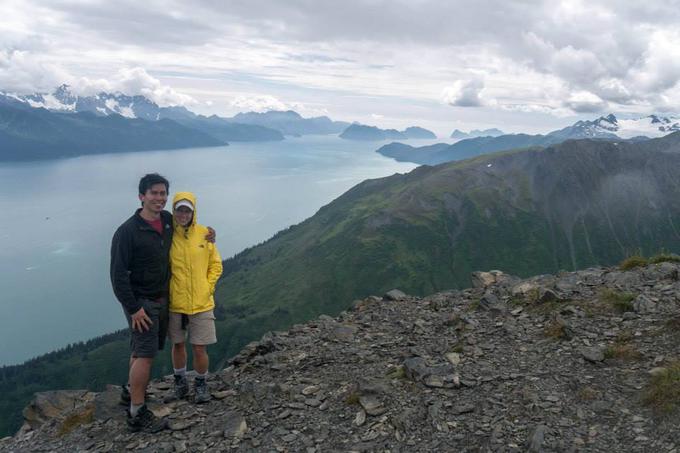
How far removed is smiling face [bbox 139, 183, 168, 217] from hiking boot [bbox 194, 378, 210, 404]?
4.35 meters

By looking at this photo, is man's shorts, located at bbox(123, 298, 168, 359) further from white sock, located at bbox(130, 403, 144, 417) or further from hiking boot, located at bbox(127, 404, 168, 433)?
hiking boot, located at bbox(127, 404, 168, 433)

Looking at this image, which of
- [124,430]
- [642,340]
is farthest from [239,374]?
[642,340]

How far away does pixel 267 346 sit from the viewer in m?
15.3

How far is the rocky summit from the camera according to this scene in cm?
884

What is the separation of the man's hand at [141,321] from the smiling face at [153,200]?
2037 millimetres

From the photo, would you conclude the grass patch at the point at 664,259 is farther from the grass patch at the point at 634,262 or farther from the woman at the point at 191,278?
the woman at the point at 191,278

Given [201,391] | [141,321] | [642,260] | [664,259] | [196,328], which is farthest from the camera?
[642,260]

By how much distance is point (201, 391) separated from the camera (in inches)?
448

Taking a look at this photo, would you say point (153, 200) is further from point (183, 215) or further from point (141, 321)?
point (141, 321)

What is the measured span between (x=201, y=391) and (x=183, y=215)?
14.4 ft

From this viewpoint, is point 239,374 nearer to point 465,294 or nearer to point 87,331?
point 465,294

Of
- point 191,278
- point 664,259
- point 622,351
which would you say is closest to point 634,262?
point 664,259

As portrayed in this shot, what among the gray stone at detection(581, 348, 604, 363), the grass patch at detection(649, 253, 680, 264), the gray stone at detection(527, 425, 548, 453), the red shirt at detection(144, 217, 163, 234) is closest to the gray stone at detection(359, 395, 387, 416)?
the gray stone at detection(527, 425, 548, 453)

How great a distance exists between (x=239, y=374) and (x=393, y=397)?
505 centimetres
